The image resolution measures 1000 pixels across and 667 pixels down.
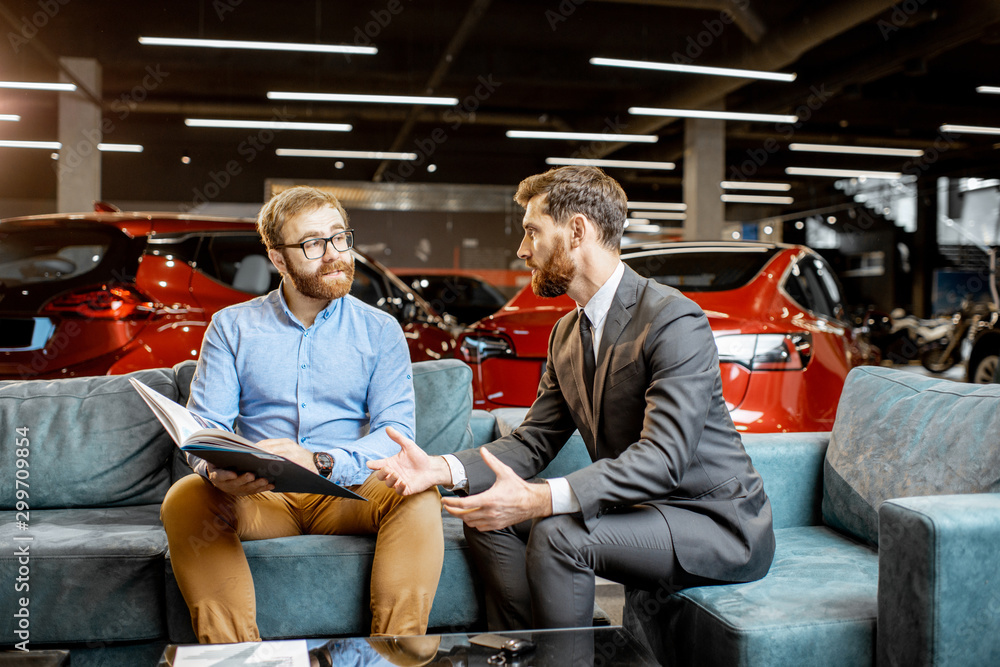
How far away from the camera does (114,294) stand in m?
3.36

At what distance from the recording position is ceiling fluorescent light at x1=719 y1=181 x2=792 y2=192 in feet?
53.0

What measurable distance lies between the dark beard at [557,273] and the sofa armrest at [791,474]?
2.47 ft

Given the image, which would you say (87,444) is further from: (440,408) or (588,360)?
(588,360)

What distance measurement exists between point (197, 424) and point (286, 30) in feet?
27.8

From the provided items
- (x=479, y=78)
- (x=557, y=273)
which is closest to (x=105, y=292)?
(x=557, y=273)

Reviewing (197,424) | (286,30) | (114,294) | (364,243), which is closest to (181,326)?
(114,294)

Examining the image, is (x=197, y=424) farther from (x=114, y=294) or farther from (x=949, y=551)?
(x=114, y=294)

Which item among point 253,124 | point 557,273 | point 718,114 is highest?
point 253,124

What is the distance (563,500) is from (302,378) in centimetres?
76

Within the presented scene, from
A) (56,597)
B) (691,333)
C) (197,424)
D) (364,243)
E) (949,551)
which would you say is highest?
(364,243)

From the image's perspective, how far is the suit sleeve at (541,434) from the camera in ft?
6.08

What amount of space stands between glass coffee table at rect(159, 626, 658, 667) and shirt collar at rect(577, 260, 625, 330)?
67 cm

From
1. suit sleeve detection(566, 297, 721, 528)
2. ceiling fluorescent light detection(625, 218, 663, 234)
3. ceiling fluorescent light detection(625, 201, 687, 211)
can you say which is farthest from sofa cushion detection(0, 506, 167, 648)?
ceiling fluorescent light detection(625, 218, 663, 234)

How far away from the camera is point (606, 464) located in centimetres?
152
